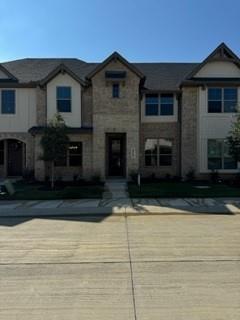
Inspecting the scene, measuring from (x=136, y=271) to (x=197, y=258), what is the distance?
58.4 inches

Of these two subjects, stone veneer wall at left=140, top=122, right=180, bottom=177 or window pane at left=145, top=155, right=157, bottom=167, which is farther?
window pane at left=145, top=155, right=157, bottom=167

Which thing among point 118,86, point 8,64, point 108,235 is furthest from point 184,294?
point 8,64

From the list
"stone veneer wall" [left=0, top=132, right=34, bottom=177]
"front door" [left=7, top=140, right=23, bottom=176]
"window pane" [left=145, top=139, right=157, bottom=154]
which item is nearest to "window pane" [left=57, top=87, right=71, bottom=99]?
"stone veneer wall" [left=0, top=132, right=34, bottom=177]

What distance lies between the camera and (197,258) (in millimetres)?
8734

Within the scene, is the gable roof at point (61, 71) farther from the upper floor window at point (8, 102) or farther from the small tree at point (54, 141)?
the small tree at point (54, 141)

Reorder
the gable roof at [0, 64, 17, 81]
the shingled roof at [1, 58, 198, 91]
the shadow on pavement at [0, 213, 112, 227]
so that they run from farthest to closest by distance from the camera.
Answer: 1. the shingled roof at [1, 58, 198, 91]
2. the gable roof at [0, 64, 17, 81]
3. the shadow on pavement at [0, 213, 112, 227]

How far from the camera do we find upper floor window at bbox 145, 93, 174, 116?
30.2 metres

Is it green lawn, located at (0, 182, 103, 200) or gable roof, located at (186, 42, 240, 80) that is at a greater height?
gable roof, located at (186, 42, 240, 80)

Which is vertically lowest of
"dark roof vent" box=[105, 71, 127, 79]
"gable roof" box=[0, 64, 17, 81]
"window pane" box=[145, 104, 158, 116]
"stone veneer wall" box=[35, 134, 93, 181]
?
"stone veneer wall" box=[35, 134, 93, 181]

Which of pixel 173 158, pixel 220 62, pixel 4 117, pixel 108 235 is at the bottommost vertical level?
pixel 108 235

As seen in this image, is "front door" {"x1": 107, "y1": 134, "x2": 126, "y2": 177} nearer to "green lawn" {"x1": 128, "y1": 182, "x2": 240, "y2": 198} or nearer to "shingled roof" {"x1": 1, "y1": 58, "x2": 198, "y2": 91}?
"shingled roof" {"x1": 1, "y1": 58, "x2": 198, "y2": 91}

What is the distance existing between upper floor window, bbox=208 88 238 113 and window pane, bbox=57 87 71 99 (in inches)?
358

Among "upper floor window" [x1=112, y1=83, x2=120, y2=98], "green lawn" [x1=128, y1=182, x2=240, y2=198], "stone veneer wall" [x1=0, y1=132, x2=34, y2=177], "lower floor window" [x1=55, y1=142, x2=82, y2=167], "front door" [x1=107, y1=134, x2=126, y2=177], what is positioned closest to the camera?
"green lawn" [x1=128, y1=182, x2=240, y2=198]

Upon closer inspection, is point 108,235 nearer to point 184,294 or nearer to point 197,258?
point 197,258
